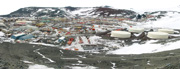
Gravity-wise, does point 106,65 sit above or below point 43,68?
below

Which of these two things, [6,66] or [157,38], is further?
[157,38]

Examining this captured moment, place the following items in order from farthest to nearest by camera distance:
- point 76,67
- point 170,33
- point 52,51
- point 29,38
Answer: point 170,33 → point 29,38 → point 52,51 → point 76,67

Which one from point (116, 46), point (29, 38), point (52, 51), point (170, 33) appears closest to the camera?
point (52, 51)

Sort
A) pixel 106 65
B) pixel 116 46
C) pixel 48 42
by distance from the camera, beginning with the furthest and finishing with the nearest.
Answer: pixel 48 42
pixel 116 46
pixel 106 65

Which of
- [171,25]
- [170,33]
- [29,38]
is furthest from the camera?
[171,25]

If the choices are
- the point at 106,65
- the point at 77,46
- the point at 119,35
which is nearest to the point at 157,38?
the point at 119,35

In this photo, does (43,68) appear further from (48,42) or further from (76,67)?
(48,42)

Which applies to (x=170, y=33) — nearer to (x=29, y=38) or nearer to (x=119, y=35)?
(x=119, y=35)

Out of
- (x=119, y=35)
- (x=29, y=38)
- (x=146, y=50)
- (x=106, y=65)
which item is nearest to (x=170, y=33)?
(x=119, y=35)

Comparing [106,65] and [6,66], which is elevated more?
[6,66]
